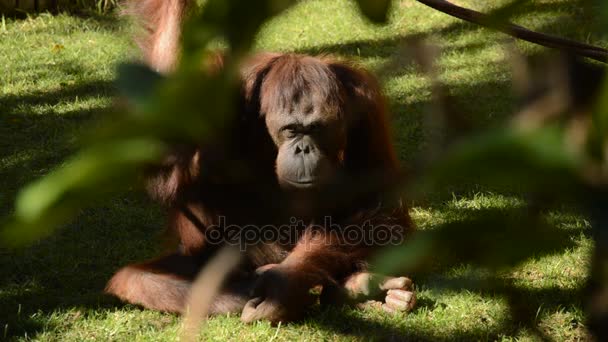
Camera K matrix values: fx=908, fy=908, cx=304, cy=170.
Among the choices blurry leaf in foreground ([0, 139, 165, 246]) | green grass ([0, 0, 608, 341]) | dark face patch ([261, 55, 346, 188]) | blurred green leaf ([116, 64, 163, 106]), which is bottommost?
green grass ([0, 0, 608, 341])

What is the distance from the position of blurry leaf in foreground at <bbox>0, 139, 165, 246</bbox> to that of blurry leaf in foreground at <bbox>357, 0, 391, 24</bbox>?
0.58 feet

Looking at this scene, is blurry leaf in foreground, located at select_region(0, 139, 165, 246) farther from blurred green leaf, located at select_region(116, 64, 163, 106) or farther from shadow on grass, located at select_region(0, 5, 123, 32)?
shadow on grass, located at select_region(0, 5, 123, 32)

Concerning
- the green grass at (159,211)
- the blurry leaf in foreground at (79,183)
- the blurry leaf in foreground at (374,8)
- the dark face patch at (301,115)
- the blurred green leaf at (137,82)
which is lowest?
the green grass at (159,211)

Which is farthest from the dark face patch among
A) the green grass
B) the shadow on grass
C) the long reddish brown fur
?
the shadow on grass

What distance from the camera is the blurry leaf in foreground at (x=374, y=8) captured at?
1.84 feet


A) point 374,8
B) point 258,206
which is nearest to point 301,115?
point 258,206

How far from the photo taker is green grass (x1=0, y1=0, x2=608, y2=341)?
317 centimetres

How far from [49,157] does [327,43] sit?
262 cm

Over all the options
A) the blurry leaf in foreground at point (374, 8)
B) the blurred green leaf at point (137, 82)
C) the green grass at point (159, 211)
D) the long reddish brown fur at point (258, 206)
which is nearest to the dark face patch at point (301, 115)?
the long reddish brown fur at point (258, 206)

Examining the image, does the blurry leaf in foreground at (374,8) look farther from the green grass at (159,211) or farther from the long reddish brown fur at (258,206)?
the long reddish brown fur at (258,206)

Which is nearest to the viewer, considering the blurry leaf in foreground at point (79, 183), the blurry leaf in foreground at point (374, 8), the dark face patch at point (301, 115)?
the blurry leaf in foreground at point (79, 183)

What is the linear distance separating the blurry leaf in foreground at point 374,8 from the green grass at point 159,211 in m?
0.22

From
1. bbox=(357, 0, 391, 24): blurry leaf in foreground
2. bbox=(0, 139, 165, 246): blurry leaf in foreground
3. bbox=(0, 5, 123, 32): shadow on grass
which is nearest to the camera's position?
bbox=(0, 139, 165, 246): blurry leaf in foreground

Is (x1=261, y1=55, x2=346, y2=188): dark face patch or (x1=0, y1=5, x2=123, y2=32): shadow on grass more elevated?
(x1=261, y1=55, x2=346, y2=188): dark face patch
